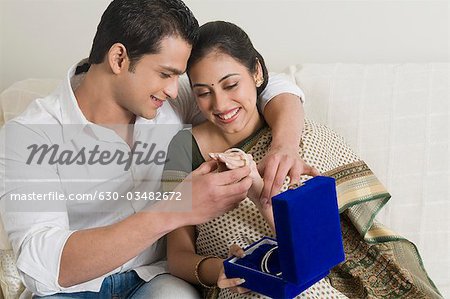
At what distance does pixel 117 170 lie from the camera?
1.73m

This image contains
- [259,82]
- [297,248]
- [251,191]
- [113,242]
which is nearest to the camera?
[297,248]

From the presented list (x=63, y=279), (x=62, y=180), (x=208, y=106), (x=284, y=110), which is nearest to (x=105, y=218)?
(x=62, y=180)

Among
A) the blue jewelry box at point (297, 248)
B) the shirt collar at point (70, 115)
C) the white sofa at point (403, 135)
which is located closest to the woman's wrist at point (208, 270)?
the blue jewelry box at point (297, 248)

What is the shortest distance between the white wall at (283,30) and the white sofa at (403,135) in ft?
1.00

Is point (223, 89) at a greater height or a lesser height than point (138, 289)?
greater

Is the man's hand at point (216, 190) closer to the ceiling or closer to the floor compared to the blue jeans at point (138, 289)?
closer to the ceiling

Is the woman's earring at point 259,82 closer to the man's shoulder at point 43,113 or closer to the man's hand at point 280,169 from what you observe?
the man's hand at point 280,169

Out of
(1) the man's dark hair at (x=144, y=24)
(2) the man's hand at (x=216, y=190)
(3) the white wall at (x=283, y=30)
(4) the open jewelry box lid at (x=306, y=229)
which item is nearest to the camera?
(4) the open jewelry box lid at (x=306, y=229)

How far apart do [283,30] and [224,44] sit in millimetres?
679

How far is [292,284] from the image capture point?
136 centimetres

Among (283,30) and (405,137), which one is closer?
(405,137)

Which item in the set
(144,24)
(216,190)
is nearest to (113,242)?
(216,190)

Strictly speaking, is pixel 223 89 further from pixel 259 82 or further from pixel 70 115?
pixel 70 115

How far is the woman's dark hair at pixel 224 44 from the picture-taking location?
1656 millimetres
